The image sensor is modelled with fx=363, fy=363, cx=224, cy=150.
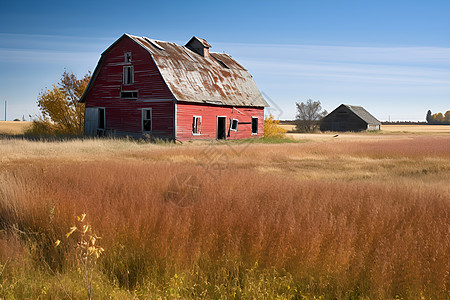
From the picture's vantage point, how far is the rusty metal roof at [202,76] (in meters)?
24.0

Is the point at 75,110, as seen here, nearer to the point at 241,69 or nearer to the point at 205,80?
the point at 205,80

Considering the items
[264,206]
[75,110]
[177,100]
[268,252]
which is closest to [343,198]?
[264,206]

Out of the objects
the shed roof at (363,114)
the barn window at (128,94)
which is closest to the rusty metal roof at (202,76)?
the barn window at (128,94)

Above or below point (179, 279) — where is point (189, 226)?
above

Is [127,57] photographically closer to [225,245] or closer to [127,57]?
[127,57]

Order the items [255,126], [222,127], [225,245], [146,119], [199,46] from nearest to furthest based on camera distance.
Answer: [225,245], [146,119], [222,127], [199,46], [255,126]

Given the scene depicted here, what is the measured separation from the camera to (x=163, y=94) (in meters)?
23.8

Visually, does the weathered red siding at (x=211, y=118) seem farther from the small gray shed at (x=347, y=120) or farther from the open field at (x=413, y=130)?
the open field at (x=413, y=130)

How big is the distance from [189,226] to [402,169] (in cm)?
1111

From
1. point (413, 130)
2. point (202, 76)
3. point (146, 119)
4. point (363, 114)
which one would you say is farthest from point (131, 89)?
point (413, 130)

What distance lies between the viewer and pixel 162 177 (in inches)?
295

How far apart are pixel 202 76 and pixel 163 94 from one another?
389cm

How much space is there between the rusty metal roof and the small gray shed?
33775 mm

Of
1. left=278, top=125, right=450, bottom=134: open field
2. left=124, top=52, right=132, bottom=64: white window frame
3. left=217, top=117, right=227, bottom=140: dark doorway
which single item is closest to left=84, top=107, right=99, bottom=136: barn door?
left=124, top=52, right=132, bottom=64: white window frame
